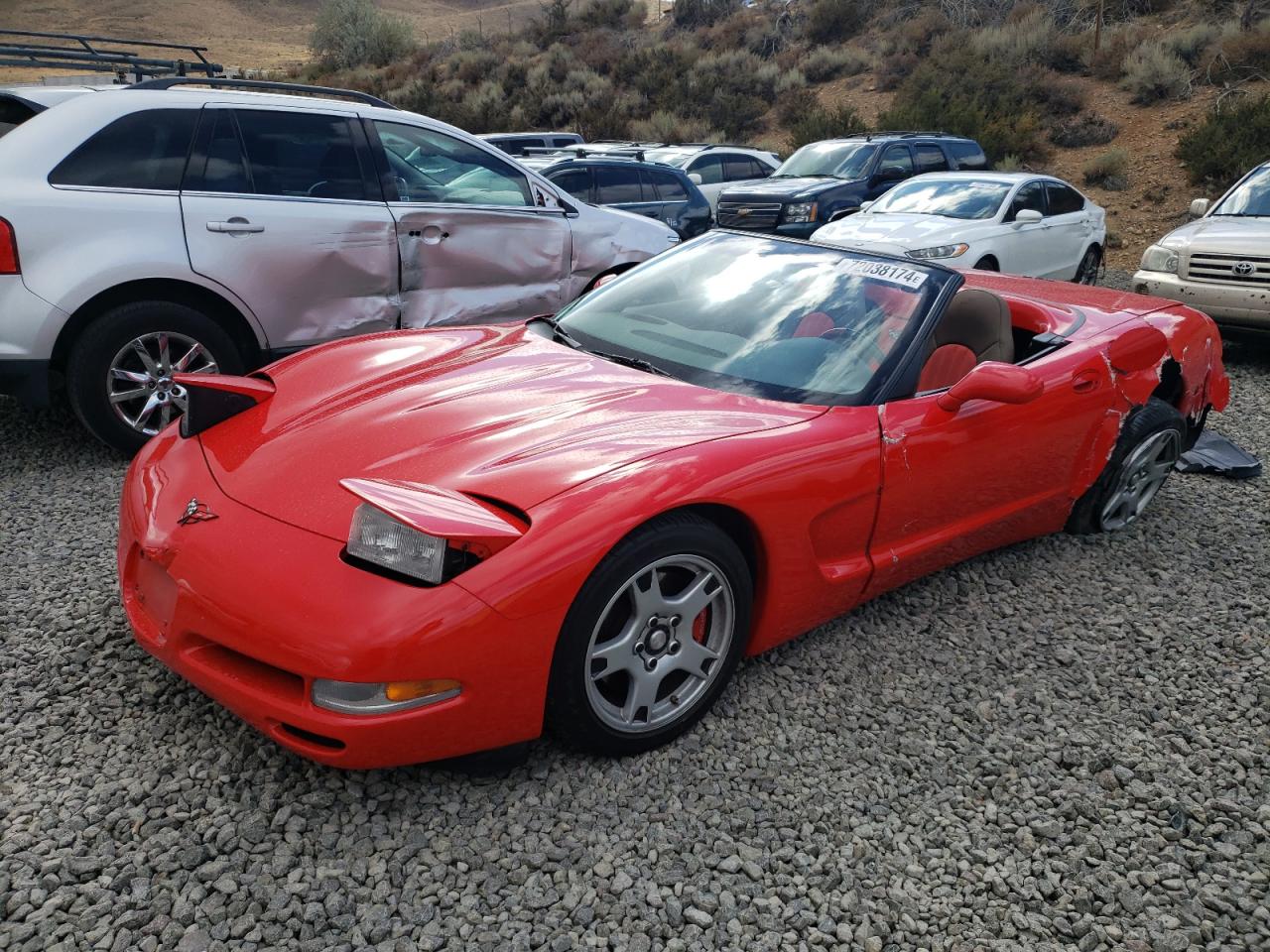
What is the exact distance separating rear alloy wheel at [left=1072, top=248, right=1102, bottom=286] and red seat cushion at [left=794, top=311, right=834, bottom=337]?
849 centimetres

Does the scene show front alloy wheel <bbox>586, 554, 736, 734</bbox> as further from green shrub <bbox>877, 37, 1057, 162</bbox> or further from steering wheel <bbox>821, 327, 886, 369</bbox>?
green shrub <bbox>877, 37, 1057, 162</bbox>

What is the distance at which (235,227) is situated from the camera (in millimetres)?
4938

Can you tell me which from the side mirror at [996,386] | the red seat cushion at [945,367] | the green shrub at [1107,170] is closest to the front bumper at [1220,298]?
the red seat cushion at [945,367]

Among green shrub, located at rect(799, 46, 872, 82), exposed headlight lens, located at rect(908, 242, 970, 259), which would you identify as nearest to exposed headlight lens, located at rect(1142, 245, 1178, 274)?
exposed headlight lens, located at rect(908, 242, 970, 259)

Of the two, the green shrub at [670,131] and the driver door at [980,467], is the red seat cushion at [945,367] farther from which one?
the green shrub at [670,131]

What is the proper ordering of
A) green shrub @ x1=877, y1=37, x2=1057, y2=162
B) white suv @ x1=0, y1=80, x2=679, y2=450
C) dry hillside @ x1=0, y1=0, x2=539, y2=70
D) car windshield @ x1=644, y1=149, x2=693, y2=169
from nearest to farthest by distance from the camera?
white suv @ x1=0, y1=80, x2=679, y2=450 < car windshield @ x1=644, y1=149, x2=693, y2=169 < green shrub @ x1=877, y1=37, x2=1057, y2=162 < dry hillside @ x1=0, y1=0, x2=539, y2=70

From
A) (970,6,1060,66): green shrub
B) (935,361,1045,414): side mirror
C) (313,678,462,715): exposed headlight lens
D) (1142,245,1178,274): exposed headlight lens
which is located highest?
(970,6,1060,66): green shrub

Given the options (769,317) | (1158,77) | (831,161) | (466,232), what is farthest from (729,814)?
(1158,77)

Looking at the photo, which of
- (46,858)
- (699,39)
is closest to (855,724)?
(46,858)

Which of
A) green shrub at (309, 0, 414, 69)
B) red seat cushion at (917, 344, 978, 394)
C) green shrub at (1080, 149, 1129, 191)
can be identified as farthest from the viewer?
green shrub at (309, 0, 414, 69)

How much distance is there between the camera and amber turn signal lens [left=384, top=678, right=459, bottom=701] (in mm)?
2223

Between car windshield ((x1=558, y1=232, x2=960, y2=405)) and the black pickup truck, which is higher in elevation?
car windshield ((x1=558, y1=232, x2=960, y2=405))

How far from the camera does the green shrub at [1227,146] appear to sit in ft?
51.2

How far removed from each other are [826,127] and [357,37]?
20.5 m
